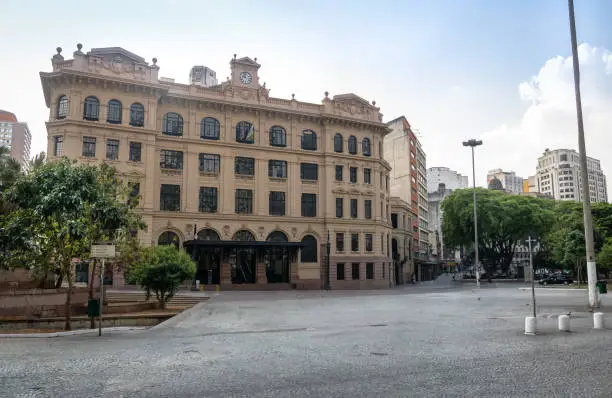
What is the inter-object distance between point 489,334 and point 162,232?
35.2 meters

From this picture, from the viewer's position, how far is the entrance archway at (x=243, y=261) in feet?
155

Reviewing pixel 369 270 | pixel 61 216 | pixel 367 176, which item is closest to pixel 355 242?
pixel 369 270

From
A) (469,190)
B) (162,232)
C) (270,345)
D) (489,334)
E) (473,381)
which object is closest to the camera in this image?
(473,381)

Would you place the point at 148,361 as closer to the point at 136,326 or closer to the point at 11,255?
the point at 136,326

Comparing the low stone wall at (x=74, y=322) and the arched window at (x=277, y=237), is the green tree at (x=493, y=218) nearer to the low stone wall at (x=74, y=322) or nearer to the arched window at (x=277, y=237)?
the arched window at (x=277, y=237)

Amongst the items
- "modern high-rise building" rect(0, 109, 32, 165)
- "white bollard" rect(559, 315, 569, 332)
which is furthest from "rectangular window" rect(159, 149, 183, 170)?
"modern high-rise building" rect(0, 109, 32, 165)

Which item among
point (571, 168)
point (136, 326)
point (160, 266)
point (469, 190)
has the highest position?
point (571, 168)

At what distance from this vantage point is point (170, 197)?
150 ft

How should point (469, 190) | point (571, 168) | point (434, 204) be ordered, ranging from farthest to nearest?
1. point (571, 168)
2. point (434, 204)
3. point (469, 190)

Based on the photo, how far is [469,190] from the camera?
65438 millimetres

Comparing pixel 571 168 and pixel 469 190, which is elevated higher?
pixel 571 168

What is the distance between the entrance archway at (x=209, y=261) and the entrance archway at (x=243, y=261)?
1400mm

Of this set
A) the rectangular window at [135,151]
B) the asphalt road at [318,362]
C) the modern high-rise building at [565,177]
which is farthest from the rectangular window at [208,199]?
the modern high-rise building at [565,177]

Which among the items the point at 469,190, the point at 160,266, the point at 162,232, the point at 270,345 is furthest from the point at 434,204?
the point at 270,345
